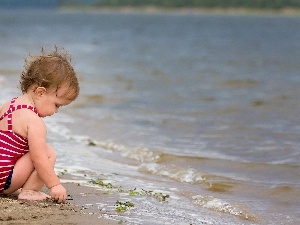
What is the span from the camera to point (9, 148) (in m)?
4.24

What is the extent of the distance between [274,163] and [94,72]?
12136 mm

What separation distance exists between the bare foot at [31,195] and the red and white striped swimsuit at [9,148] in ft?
0.44

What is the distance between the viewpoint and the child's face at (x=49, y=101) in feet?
14.3

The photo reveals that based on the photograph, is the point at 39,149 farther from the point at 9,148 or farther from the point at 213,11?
the point at 213,11

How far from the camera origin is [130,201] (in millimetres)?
4766

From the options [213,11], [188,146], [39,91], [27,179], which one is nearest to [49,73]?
[39,91]

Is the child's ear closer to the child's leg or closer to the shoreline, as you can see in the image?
the child's leg

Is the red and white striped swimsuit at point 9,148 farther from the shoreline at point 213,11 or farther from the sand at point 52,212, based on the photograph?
the shoreline at point 213,11

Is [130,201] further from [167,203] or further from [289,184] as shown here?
[289,184]

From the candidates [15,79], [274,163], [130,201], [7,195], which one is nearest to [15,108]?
[7,195]

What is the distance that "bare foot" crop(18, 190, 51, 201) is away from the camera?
14.1 ft

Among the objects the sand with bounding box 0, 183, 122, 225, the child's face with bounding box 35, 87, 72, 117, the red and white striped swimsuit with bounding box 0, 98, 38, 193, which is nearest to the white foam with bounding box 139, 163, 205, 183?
the sand with bounding box 0, 183, 122, 225

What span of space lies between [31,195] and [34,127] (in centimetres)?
45

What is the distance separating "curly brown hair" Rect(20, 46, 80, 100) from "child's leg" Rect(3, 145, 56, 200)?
41 centimetres
